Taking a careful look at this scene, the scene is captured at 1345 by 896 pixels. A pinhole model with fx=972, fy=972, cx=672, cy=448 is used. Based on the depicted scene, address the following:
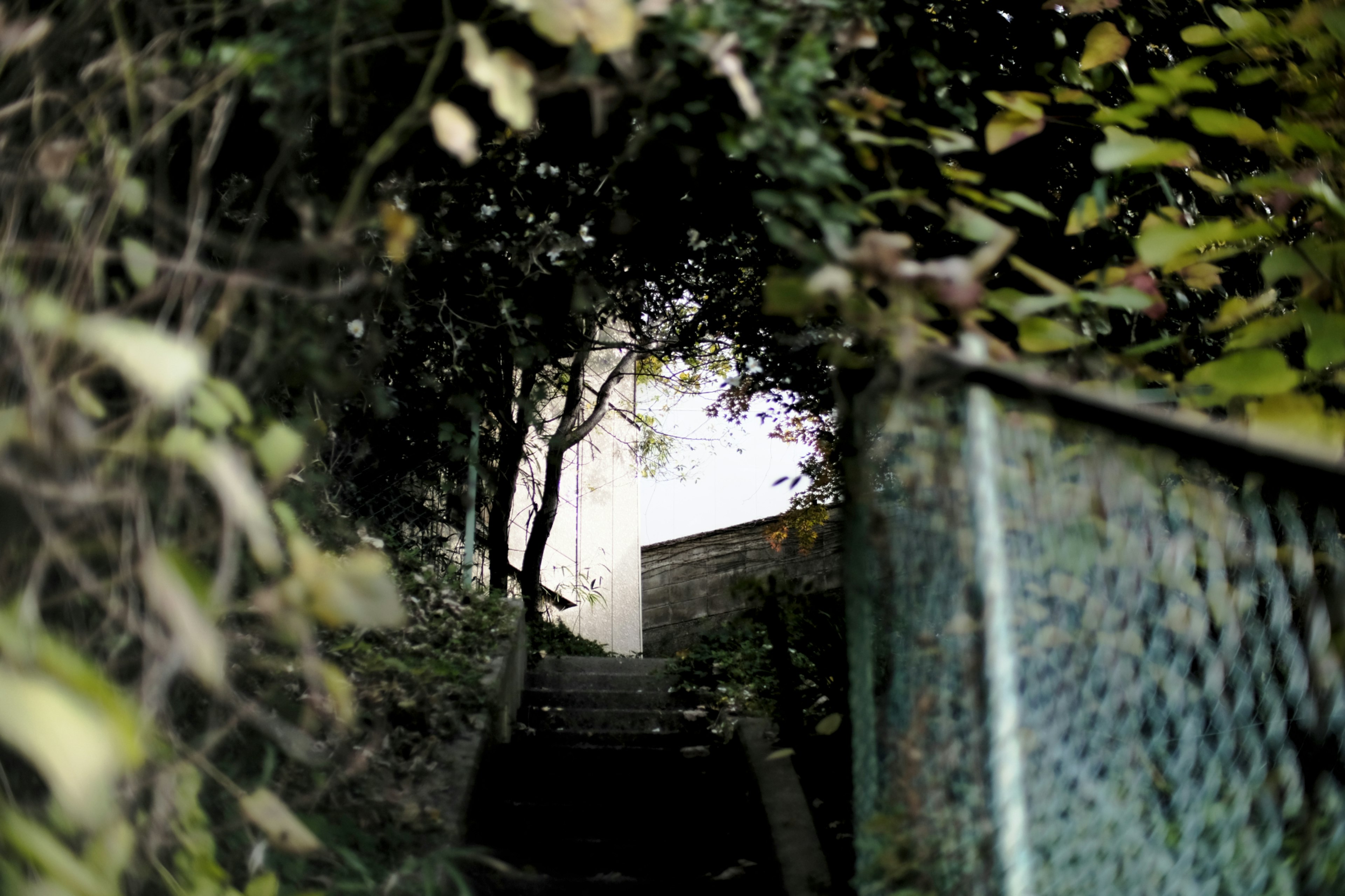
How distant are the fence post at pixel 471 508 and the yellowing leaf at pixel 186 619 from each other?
4.75m

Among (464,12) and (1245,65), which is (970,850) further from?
(1245,65)

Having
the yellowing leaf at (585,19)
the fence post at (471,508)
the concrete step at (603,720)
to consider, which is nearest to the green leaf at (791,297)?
the yellowing leaf at (585,19)

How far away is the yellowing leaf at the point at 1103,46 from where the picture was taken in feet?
6.39

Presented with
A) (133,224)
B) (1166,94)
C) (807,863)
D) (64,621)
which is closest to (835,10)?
(1166,94)

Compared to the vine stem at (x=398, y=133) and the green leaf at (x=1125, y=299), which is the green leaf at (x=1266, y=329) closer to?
the green leaf at (x=1125, y=299)

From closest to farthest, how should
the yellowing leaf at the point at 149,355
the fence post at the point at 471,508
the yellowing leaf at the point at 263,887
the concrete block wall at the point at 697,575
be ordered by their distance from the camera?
the yellowing leaf at the point at 149,355
the yellowing leaf at the point at 263,887
the fence post at the point at 471,508
the concrete block wall at the point at 697,575

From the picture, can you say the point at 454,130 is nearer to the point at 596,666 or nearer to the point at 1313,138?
the point at 1313,138

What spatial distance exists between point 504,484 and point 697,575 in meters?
3.69

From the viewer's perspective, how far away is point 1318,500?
0.98 metres

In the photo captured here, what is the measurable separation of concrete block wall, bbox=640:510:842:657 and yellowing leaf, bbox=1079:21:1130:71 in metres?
7.07

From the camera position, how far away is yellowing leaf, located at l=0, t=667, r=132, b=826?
657mm

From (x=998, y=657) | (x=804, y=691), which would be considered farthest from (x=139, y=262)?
(x=804, y=691)

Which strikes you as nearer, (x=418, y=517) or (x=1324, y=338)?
(x=1324, y=338)

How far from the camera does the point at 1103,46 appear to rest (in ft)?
6.43
